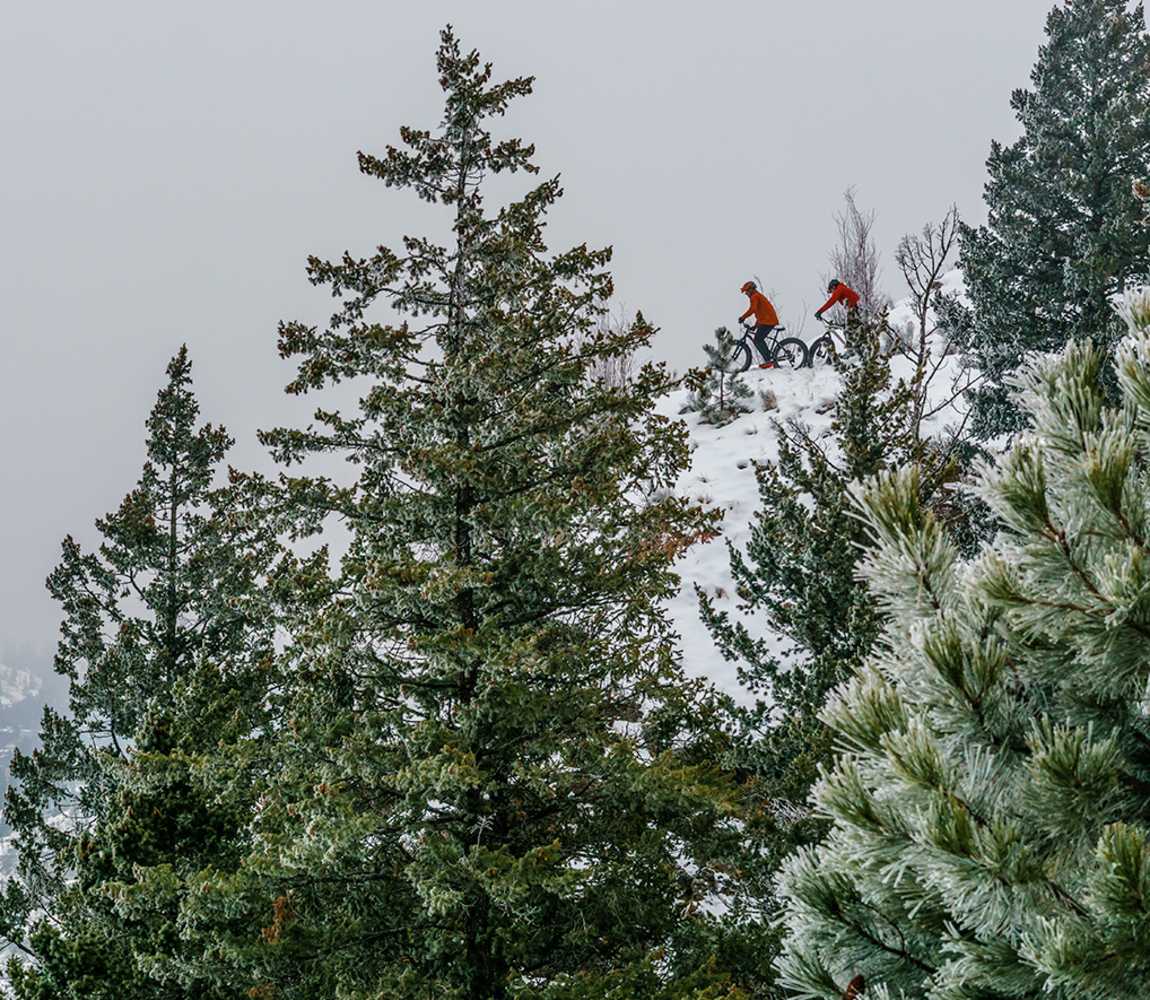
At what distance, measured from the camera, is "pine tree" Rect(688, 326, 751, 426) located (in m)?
26.4

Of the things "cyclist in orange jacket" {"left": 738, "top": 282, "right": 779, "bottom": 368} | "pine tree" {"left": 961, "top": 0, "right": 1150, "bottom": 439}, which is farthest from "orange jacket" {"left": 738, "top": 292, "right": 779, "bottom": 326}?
"pine tree" {"left": 961, "top": 0, "right": 1150, "bottom": 439}

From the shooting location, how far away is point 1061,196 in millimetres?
14992

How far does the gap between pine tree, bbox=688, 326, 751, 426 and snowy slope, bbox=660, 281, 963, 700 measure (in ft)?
1.20

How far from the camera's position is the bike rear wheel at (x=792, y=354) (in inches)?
1095

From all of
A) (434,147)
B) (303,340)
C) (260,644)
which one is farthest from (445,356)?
(260,644)

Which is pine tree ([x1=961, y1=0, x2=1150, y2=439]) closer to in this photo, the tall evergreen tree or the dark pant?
the tall evergreen tree

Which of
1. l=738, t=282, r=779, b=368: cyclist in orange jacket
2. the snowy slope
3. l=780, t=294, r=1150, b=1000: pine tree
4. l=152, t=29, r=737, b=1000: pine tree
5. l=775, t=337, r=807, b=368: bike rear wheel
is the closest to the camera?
l=780, t=294, r=1150, b=1000: pine tree

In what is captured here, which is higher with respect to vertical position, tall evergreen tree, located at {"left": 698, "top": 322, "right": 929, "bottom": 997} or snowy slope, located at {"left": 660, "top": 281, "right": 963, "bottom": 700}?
snowy slope, located at {"left": 660, "top": 281, "right": 963, "bottom": 700}

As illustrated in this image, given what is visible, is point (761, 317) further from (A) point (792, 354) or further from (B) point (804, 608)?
(B) point (804, 608)

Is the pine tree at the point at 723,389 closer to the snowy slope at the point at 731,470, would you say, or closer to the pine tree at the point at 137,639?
the snowy slope at the point at 731,470

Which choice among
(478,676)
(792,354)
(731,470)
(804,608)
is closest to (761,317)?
(731,470)

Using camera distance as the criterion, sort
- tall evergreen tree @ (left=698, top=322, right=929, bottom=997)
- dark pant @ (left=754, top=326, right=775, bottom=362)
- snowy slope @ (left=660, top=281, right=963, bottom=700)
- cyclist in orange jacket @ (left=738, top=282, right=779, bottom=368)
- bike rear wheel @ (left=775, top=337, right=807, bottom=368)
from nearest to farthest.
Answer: tall evergreen tree @ (left=698, top=322, right=929, bottom=997) → snowy slope @ (left=660, top=281, right=963, bottom=700) → cyclist in orange jacket @ (left=738, top=282, right=779, bottom=368) → dark pant @ (left=754, top=326, right=775, bottom=362) → bike rear wheel @ (left=775, top=337, right=807, bottom=368)

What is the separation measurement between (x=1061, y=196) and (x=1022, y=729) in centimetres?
1620

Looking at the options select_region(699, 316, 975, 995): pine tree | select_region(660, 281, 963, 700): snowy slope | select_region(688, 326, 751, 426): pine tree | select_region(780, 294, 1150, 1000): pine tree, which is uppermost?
select_region(688, 326, 751, 426): pine tree
